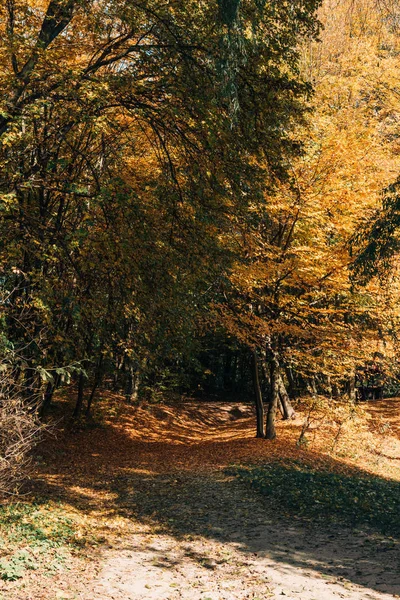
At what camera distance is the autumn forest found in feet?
21.5

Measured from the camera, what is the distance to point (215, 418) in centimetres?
2180

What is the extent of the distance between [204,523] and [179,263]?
13.4ft

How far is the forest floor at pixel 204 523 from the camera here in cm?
572

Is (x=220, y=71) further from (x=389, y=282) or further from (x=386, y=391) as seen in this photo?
(x=386, y=391)

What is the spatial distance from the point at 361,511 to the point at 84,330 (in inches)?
209

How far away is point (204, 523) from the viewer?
7.97m

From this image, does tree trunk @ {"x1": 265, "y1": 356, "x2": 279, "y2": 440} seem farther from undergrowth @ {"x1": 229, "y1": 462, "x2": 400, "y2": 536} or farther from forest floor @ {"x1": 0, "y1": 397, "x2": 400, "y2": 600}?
undergrowth @ {"x1": 229, "y1": 462, "x2": 400, "y2": 536}

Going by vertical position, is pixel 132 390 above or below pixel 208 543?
above

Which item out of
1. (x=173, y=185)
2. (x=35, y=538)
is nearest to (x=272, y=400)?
(x=173, y=185)

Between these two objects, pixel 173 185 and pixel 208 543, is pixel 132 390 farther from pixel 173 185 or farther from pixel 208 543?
pixel 208 543

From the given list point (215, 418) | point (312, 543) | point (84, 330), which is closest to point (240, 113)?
point (84, 330)

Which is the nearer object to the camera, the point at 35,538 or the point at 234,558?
the point at 35,538

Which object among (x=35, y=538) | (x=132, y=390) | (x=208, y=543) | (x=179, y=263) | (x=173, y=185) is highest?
(x=173, y=185)

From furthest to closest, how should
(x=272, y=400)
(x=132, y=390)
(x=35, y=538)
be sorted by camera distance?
(x=132, y=390)
(x=272, y=400)
(x=35, y=538)
